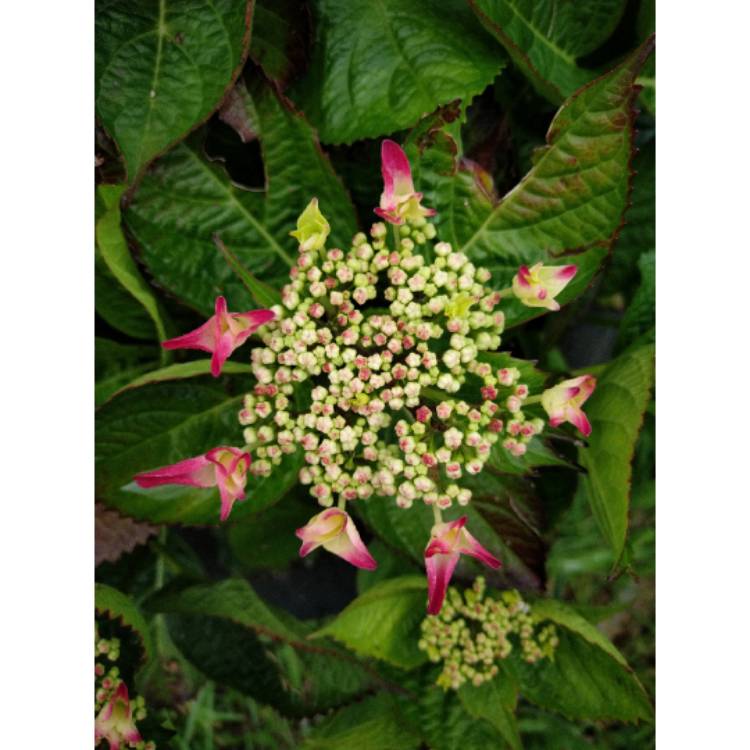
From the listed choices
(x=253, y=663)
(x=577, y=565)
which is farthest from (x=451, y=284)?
(x=577, y=565)

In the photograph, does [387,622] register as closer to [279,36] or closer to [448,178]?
[448,178]

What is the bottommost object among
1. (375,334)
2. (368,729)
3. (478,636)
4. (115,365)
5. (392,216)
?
(368,729)

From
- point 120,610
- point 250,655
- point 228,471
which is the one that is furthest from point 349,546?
point 250,655

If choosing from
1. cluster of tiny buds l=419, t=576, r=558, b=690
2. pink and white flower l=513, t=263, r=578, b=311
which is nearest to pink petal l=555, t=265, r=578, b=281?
pink and white flower l=513, t=263, r=578, b=311

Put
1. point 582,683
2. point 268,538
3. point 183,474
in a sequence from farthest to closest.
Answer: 1. point 268,538
2. point 582,683
3. point 183,474

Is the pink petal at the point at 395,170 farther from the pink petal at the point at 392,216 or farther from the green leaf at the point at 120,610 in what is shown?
the green leaf at the point at 120,610

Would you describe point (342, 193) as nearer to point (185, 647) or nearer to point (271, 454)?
point (271, 454)

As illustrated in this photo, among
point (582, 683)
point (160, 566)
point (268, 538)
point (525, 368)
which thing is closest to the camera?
point (525, 368)

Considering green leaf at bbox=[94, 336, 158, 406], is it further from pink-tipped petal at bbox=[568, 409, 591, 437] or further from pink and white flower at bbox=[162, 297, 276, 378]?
pink-tipped petal at bbox=[568, 409, 591, 437]
